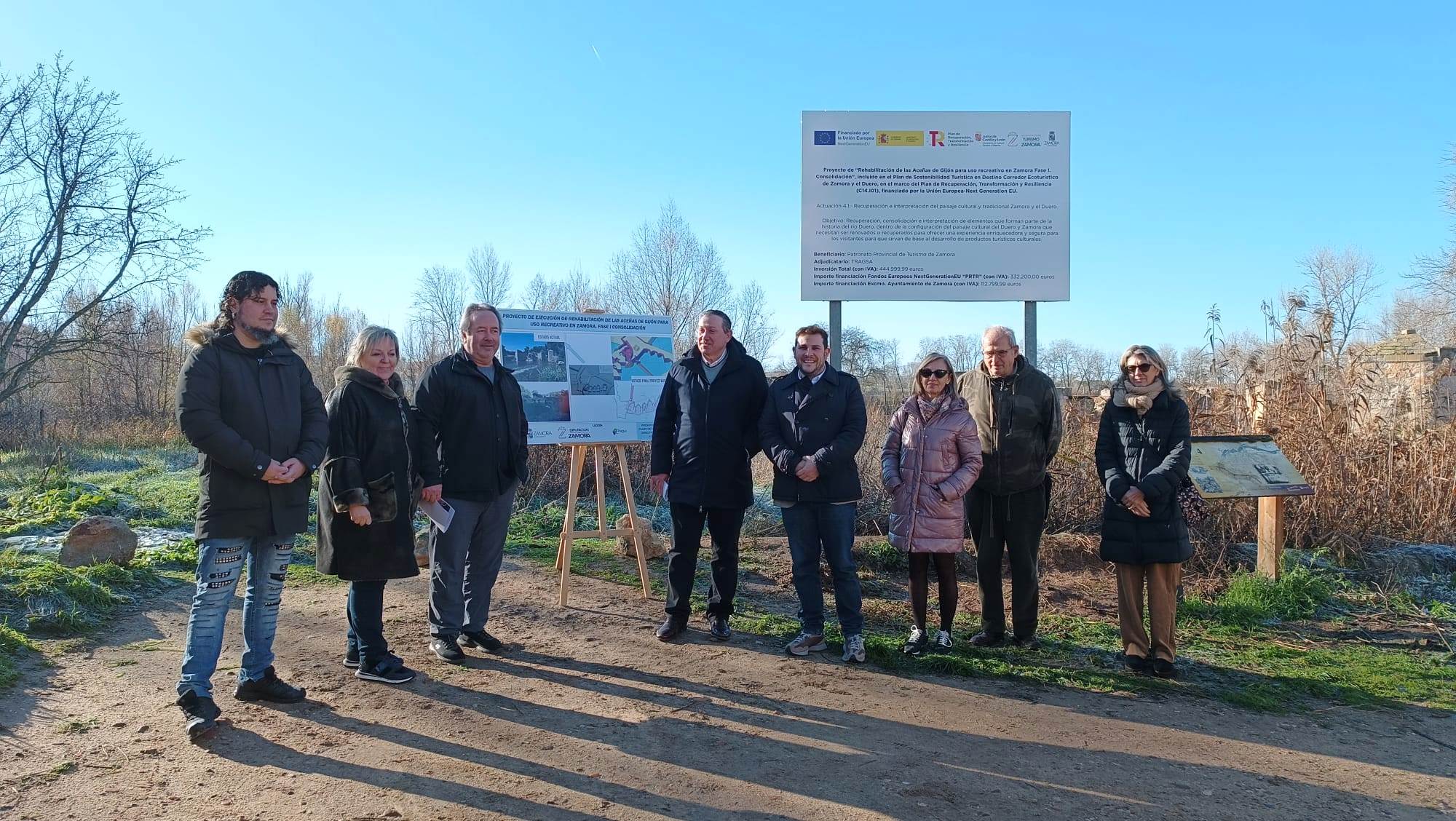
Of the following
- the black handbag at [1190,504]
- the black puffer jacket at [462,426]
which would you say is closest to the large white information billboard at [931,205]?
the black handbag at [1190,504]

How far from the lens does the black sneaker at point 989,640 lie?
5055mm

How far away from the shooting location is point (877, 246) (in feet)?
24.1

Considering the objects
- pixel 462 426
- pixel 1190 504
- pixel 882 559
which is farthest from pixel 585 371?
pixel 1190 504

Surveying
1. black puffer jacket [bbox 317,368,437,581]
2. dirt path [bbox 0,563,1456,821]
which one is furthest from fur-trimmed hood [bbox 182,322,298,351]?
dirt path [bbox 0,563,1456,821]

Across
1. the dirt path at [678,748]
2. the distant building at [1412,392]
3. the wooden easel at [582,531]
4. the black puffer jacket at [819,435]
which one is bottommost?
the dirt path at [678,748]

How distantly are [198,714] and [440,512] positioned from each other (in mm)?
1429

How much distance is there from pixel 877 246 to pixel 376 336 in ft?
14.7

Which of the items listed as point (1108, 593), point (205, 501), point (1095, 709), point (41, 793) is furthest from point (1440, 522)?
point (41, 793)

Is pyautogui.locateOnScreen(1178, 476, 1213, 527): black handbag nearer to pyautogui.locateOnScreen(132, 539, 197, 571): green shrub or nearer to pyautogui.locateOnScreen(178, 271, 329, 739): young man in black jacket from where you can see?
pyautogui.locateOnScreen(178, 271, 329, 739): young man in black jacket

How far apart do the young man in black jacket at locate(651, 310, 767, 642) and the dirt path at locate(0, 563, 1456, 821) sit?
503 millimetres

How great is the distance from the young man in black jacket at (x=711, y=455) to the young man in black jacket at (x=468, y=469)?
97 centimetres

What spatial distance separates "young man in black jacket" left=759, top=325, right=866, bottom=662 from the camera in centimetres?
478

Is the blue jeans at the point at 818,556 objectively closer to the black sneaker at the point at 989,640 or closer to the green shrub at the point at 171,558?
the black sneaker at the point at 989,640

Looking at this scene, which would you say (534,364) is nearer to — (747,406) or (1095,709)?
(747,406)
